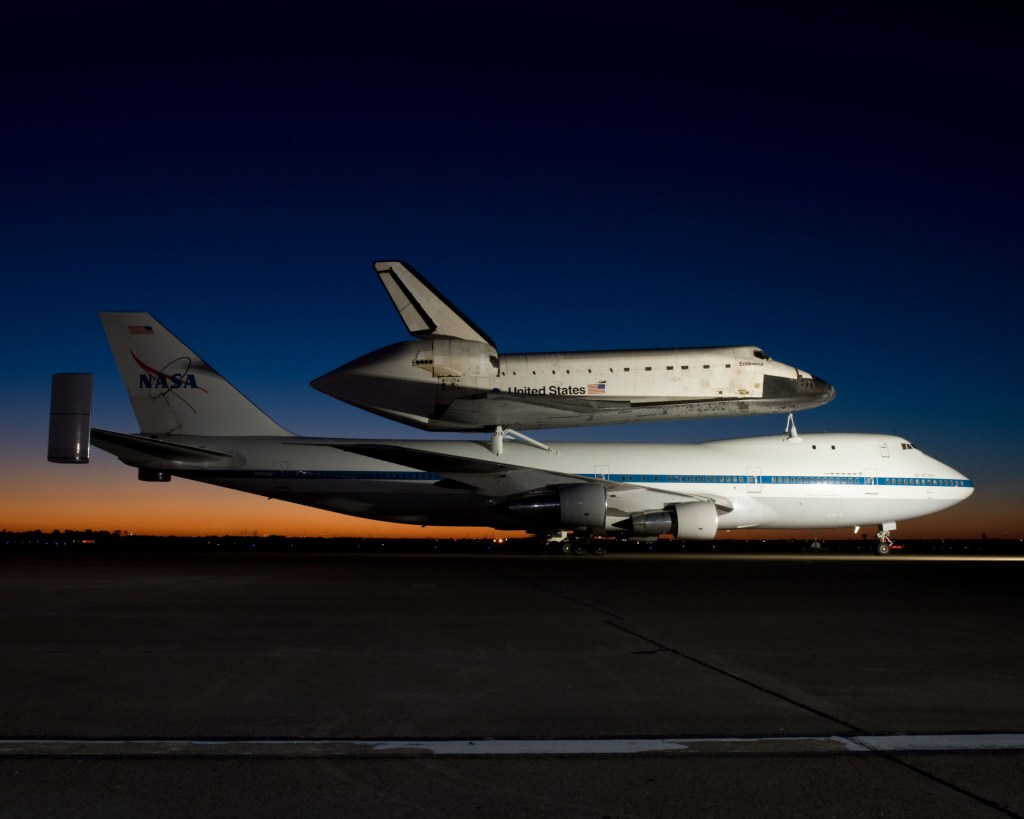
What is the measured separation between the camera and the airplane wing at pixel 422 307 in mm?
19016

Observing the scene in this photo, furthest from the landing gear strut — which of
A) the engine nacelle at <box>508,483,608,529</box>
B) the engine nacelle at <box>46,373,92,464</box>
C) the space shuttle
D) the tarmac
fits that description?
the engine nacelle at <box>46,373,92,464</box>

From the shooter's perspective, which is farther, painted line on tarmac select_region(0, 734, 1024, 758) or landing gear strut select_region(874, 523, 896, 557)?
landing gear strut select_region(874, 523, 896, 557)

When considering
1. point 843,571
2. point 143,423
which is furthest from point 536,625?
point 143,423

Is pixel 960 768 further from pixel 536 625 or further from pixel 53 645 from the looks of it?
pixel 53 645

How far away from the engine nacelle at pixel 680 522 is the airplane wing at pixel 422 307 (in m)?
11.3

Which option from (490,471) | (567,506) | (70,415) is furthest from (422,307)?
(490,471)

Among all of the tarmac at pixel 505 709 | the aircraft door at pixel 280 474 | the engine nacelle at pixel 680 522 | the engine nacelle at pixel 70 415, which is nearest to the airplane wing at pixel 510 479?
the engine nacelle at pixel 680 522

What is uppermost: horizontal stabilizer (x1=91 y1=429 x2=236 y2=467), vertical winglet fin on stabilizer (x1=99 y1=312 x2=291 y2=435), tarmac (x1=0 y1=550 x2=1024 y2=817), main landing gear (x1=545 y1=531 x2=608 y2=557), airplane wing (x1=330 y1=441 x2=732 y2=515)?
vertical winglet fin on stabilizer (x1=99 y1=312 x2=291 y2=435)

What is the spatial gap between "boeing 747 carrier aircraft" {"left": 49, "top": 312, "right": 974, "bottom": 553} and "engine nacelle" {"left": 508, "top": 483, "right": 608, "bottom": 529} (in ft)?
0.14

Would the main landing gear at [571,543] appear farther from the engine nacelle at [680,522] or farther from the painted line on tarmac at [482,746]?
the painted line on tarmac at [482,746]

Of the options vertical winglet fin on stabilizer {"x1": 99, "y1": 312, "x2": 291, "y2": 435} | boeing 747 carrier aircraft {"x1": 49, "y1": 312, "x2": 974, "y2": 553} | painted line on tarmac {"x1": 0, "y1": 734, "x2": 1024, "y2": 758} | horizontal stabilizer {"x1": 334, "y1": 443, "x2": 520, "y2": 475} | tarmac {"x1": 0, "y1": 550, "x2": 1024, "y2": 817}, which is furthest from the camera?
vertical winglet fin on stabilizer {"x1": 99, "y1": 312, "x2": 291, "y2": 435}

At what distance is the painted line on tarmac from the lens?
16.0ft

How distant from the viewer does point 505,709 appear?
20.1 feet

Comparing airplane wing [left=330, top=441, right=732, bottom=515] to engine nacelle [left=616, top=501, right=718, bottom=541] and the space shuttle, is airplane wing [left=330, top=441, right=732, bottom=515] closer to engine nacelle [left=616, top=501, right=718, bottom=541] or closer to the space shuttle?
engine nacelle [left=616, top=501, right=718, bottom=541]
